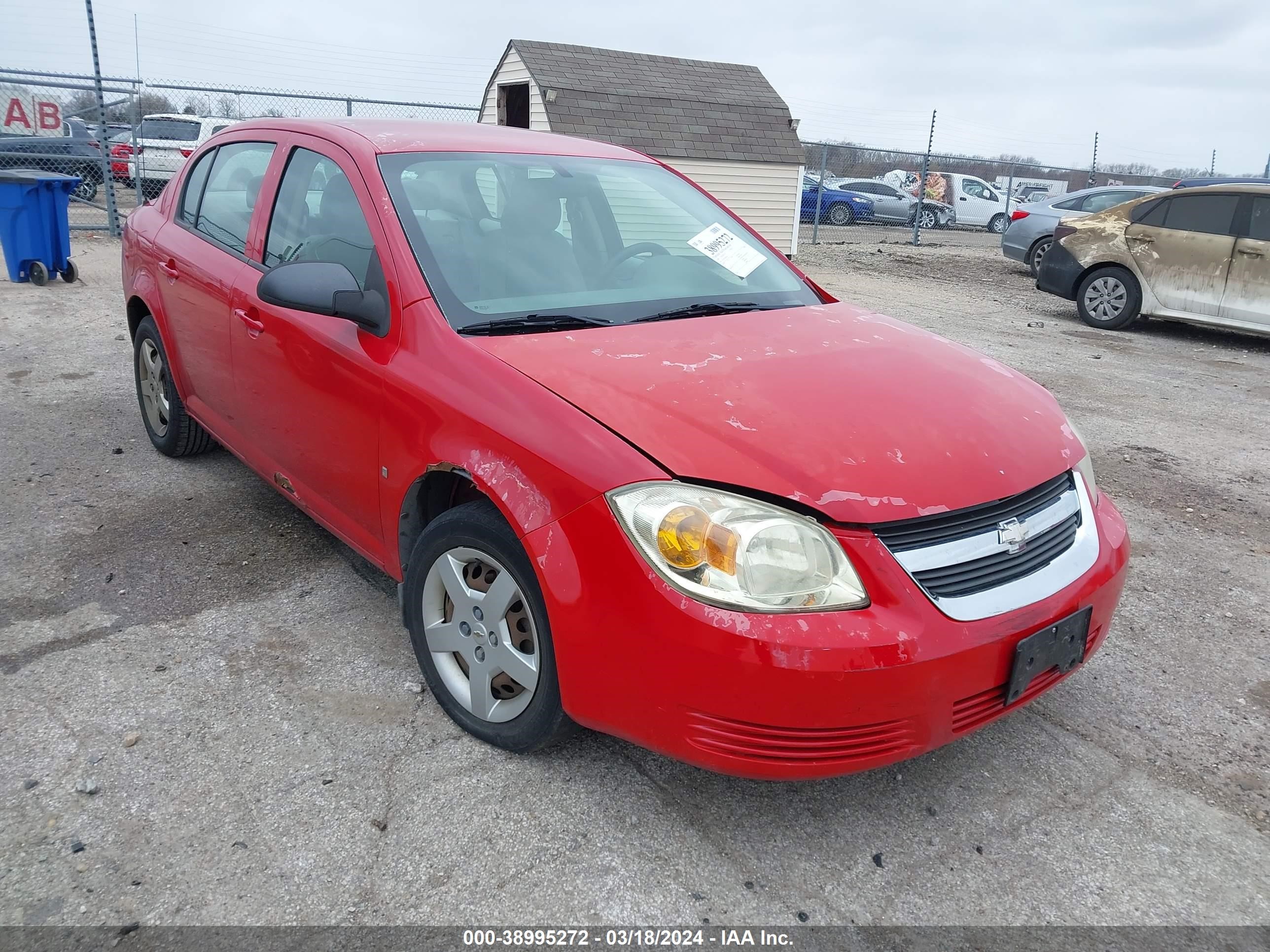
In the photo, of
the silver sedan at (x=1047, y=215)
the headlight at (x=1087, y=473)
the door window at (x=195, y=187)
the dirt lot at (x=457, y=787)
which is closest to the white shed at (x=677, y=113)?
the silver sedan at (x=1047, y=215)

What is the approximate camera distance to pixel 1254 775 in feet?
8.63

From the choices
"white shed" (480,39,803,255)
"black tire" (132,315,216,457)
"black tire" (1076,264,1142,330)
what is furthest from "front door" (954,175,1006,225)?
"black tire" (132,315,216,457)

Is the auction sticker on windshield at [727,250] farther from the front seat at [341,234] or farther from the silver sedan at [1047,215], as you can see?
the silver sedan at [1047,215]

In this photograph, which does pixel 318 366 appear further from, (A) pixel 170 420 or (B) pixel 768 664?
(A) pixel 170 420

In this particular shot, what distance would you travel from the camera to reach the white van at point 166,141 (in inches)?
625

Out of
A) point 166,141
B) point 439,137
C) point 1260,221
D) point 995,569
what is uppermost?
point 166,141

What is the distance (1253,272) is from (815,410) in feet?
28.8

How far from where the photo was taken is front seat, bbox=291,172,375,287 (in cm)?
292

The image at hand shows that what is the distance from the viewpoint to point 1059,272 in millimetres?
10344

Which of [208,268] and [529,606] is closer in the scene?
[529,606]

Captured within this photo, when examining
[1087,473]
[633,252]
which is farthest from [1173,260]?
[633,252]

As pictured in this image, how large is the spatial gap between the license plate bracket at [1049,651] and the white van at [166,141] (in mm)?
15798

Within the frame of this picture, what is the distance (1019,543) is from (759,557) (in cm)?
70

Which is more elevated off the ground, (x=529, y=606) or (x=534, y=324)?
(x=534, y=324)
